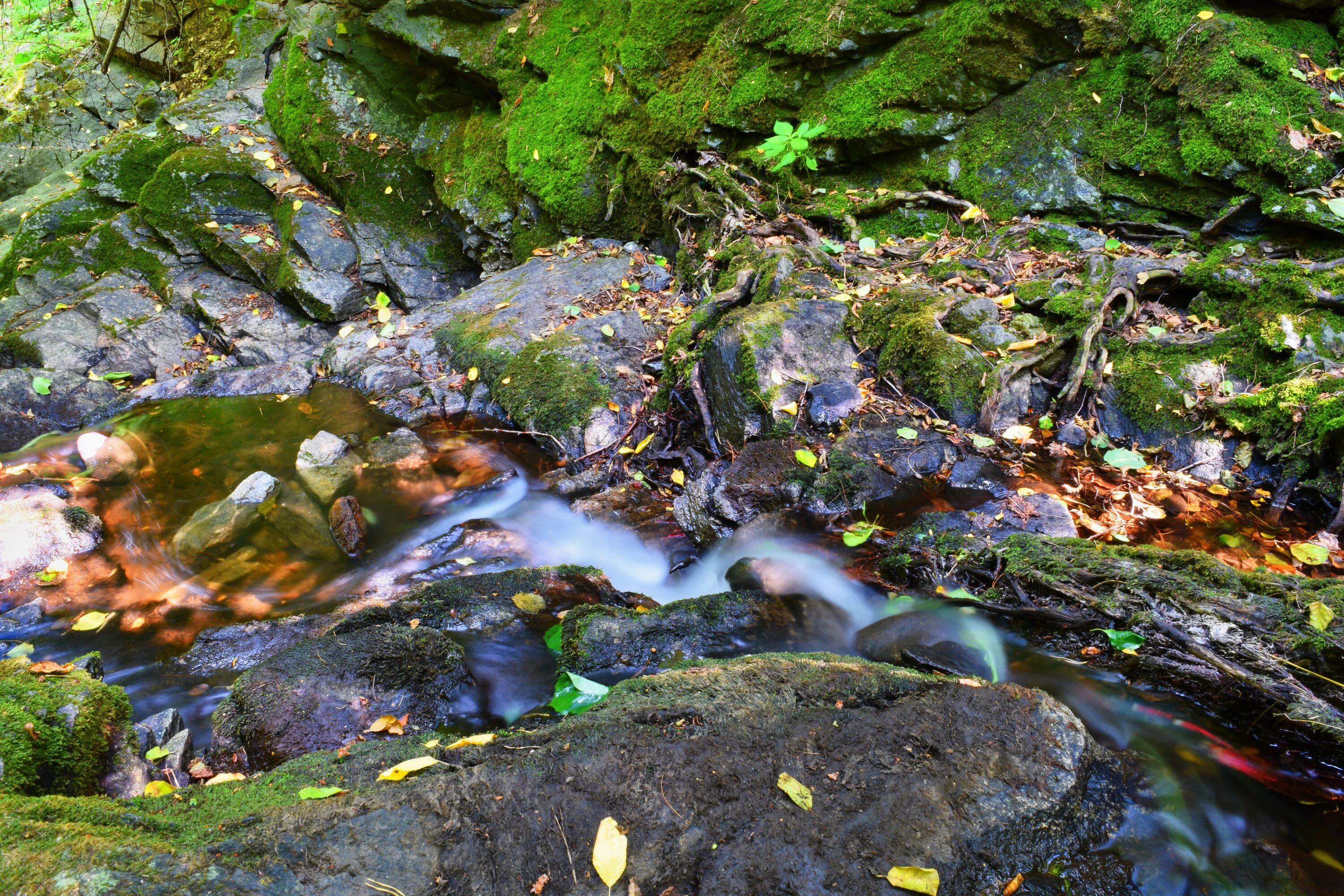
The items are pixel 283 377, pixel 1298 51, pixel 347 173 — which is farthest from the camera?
pixel 347 173

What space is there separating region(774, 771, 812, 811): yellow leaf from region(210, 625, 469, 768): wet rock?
1677 mm

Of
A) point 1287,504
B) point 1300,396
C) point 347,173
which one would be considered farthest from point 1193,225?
point 347,173

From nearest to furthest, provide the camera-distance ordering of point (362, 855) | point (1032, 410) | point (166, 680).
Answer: point (362, 855) < point (166, 680) < point (1032, 410)

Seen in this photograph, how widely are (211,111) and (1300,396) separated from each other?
42.7 ft

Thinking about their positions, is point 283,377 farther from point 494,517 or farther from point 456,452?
point 494,517

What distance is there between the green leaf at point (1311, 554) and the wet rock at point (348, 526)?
5.73 meters

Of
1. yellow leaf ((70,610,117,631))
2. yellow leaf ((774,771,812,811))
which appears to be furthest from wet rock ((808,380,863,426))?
yellow leaf ((70,610,117,631))

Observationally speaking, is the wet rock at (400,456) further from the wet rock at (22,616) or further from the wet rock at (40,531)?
the wet rock at (22,616)

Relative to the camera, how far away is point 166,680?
12.3 ft

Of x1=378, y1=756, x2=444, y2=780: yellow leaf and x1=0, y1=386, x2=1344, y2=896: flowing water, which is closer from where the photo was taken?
x1=378, y1=756, x2=444, y2=780: yellow leaf

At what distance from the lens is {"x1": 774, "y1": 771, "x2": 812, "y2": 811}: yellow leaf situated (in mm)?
1903

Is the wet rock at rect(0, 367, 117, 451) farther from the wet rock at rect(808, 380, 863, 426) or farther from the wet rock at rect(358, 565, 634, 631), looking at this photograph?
the wet rock at rect(808, 380, 863, 426)

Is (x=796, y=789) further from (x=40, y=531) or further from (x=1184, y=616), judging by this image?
(x=40, y=531)

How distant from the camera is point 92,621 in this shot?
14.3ft
